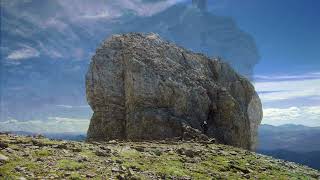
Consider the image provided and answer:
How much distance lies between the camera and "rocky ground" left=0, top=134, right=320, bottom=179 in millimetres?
31516

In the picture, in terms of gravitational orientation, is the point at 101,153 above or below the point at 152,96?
below

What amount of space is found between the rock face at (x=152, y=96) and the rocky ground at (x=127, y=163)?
9580mm

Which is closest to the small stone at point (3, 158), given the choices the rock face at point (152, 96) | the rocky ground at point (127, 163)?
the rocky ground at point (127, 163)

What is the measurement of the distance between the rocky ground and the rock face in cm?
958

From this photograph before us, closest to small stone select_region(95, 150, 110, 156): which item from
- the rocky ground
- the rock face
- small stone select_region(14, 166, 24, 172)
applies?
the rocky ground

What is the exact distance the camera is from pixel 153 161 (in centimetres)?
3897

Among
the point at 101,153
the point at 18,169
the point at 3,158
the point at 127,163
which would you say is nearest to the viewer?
the point at 18,169

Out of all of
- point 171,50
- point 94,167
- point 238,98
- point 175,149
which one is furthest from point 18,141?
point 238,98

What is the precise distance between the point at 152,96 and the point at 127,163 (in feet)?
79.0

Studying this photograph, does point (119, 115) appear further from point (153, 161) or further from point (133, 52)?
point (153, 161)

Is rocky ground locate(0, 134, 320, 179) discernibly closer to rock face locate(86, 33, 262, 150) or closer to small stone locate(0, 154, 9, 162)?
small stone locate(0, 154, 9, 162)

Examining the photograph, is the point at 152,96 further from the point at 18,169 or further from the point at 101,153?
the point at 18,169

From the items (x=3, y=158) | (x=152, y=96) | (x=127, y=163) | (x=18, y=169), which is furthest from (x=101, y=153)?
(x=152, y=96)

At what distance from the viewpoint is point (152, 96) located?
5991 centimetres
